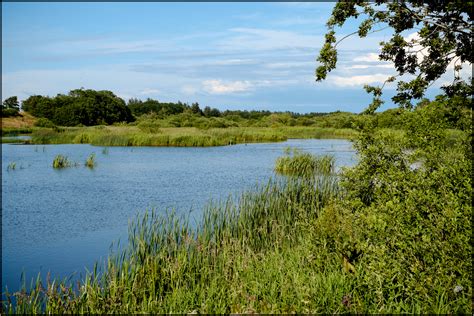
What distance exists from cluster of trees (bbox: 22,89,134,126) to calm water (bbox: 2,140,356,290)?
44687mm

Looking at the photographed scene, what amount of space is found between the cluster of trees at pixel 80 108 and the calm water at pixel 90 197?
147 ft

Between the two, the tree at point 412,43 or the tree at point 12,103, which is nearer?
the tree at point 412,43

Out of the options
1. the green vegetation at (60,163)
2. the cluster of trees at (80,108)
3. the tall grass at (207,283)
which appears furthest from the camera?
the cluster of trees at (80,108)

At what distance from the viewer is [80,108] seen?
7231 centimetres

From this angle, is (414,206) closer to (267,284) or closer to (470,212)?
(470,212)

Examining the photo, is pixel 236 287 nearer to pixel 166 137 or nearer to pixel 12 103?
pixel 166 137

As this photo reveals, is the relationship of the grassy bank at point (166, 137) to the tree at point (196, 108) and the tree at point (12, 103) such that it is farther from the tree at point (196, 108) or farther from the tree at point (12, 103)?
the tree at point (196, 108)

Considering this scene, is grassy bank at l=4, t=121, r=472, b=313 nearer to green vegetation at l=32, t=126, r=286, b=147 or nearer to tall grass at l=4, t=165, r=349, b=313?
tall grass at l=4, t=165, r=349, b=313

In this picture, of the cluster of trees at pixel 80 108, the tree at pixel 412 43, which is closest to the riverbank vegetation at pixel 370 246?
the tree at pixel 412 43

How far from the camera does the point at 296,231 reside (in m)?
9.09

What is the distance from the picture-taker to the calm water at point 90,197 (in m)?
10.1

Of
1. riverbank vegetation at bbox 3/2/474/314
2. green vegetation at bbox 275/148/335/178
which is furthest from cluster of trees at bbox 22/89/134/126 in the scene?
riverbank vegetation at bbox 3/2/474/314

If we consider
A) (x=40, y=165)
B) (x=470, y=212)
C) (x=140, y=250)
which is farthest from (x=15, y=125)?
(x=470, y=212)

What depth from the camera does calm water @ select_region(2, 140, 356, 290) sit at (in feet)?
33.3
